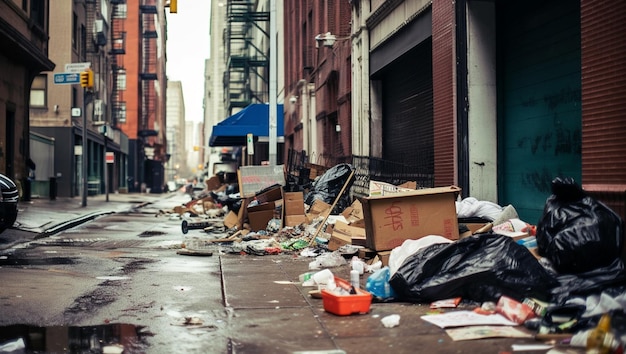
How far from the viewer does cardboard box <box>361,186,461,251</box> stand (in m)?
7.95

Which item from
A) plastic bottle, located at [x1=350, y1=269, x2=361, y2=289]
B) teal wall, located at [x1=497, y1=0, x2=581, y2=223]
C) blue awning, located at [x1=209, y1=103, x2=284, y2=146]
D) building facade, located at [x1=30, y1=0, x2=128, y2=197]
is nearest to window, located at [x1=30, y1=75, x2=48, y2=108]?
building facade, located at [x1=30, y1=0, x2=128, y2=197]

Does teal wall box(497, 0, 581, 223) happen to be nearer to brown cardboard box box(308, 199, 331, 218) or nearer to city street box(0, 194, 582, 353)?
city street box(0, 194, 582, 353)

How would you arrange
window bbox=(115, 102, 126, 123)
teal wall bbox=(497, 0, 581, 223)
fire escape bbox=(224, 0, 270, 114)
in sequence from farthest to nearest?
1. window bbox=(115, 102, 126, 123)
2. fire escape bbox=(224, 0, 270, 114)
3. teal wall bbox=(497, 0, 581, 223)

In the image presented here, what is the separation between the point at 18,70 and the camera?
22281 millimetres

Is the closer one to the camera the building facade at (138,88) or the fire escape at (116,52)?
the fire escape at (116,52)

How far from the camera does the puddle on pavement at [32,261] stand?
30.0ft

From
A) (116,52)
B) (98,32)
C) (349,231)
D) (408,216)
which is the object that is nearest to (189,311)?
(408,216)

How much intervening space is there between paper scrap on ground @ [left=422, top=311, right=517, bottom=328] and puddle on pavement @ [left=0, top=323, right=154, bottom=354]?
2.19m

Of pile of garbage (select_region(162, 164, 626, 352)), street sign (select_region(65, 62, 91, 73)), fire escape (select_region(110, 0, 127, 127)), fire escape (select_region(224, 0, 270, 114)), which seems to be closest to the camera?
pile of garbage (select_region(162, 164, 626, 352))

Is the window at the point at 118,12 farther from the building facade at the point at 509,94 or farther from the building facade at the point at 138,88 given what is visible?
the building facade at the point at 509,94

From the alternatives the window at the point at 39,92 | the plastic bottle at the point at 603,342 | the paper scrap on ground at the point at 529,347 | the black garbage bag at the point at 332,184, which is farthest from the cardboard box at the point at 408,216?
the window at the point at 39,92

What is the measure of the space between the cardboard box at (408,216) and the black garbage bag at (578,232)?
2.17m

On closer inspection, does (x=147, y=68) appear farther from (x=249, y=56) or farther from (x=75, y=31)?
(x=75, y=31)

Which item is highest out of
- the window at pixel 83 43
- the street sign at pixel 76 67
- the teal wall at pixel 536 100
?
the window at pixel 83 43
